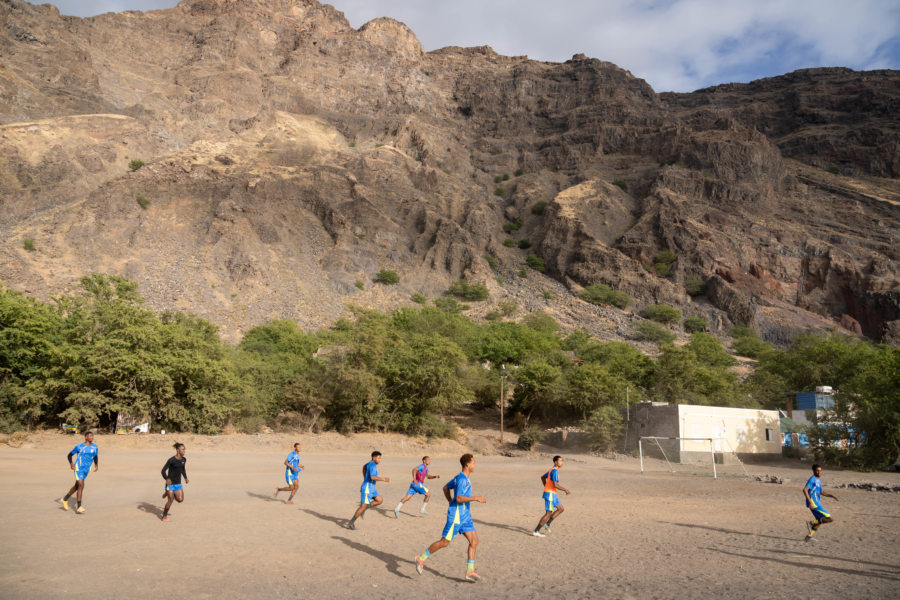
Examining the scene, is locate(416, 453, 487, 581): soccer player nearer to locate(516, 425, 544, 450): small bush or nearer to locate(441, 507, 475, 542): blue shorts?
locate(441, 507, 475, 542): blue shorts

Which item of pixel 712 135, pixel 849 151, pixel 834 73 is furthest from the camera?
pixel 834 73

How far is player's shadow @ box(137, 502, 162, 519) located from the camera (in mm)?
10977

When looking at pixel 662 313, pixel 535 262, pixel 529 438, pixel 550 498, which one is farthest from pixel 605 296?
pixel 550 498

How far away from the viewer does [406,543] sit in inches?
369

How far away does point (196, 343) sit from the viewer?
28422mm

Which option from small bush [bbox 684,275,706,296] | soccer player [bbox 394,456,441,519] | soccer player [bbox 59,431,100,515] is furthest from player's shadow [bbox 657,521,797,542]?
small bush [bbox 684,275,706,296]

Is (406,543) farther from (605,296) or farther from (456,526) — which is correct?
(605,296)

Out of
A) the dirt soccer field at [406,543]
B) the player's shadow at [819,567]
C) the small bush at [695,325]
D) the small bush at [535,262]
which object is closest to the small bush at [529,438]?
the dirt soccer field at [406,543]

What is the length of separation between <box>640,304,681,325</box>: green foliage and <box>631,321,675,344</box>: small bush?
5198 mm

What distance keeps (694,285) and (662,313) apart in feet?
37.7

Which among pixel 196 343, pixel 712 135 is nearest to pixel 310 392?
pixel 196 343

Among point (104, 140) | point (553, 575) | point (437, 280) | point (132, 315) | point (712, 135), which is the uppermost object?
point (712, 135)

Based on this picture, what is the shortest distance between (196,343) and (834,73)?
17591 centimetres

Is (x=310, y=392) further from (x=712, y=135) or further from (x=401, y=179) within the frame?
(x=712, y=135)
